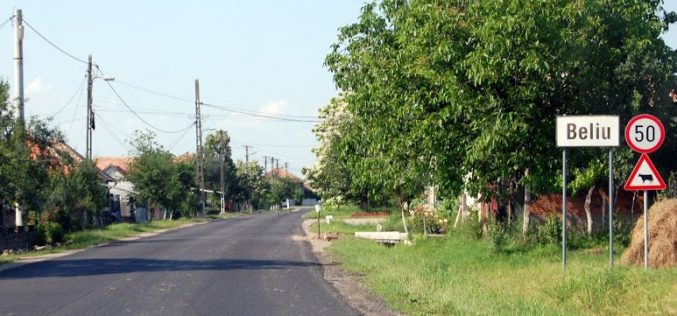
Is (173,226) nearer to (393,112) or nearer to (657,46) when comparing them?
(393,112)

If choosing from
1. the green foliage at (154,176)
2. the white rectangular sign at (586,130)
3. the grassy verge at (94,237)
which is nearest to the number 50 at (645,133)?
the white rectangular sign at (586,130)

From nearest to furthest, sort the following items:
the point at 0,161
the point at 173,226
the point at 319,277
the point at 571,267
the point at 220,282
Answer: the point at 571,267 < the point at 220,282 < the point at 319,277 < the point at 0,161 < the point at 173,226

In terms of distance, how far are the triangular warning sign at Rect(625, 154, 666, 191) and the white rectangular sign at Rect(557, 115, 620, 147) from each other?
1.30 meters

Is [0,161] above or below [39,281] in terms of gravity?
above

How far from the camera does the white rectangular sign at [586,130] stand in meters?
16.0

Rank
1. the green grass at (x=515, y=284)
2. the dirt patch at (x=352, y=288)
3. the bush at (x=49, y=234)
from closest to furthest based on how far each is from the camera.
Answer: the green grass at (x=515, y=284)
the dirt patch at (x=352, y=288)
the bush at (x=49, y=234)

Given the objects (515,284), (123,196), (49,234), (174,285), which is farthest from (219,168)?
(515,284)

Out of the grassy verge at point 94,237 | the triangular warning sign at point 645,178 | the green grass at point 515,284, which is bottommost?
the grassy verge at point 94,237

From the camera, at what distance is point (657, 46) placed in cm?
2133

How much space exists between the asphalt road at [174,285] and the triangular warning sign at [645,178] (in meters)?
4.88

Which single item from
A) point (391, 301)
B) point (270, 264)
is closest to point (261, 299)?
point (391, 301)

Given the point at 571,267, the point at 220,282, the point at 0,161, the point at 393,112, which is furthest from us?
the point at 0,161

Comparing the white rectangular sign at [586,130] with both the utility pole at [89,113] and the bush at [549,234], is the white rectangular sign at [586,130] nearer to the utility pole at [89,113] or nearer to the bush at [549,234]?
the bush at [549,234]

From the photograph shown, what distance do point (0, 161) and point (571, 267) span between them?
699 inches
